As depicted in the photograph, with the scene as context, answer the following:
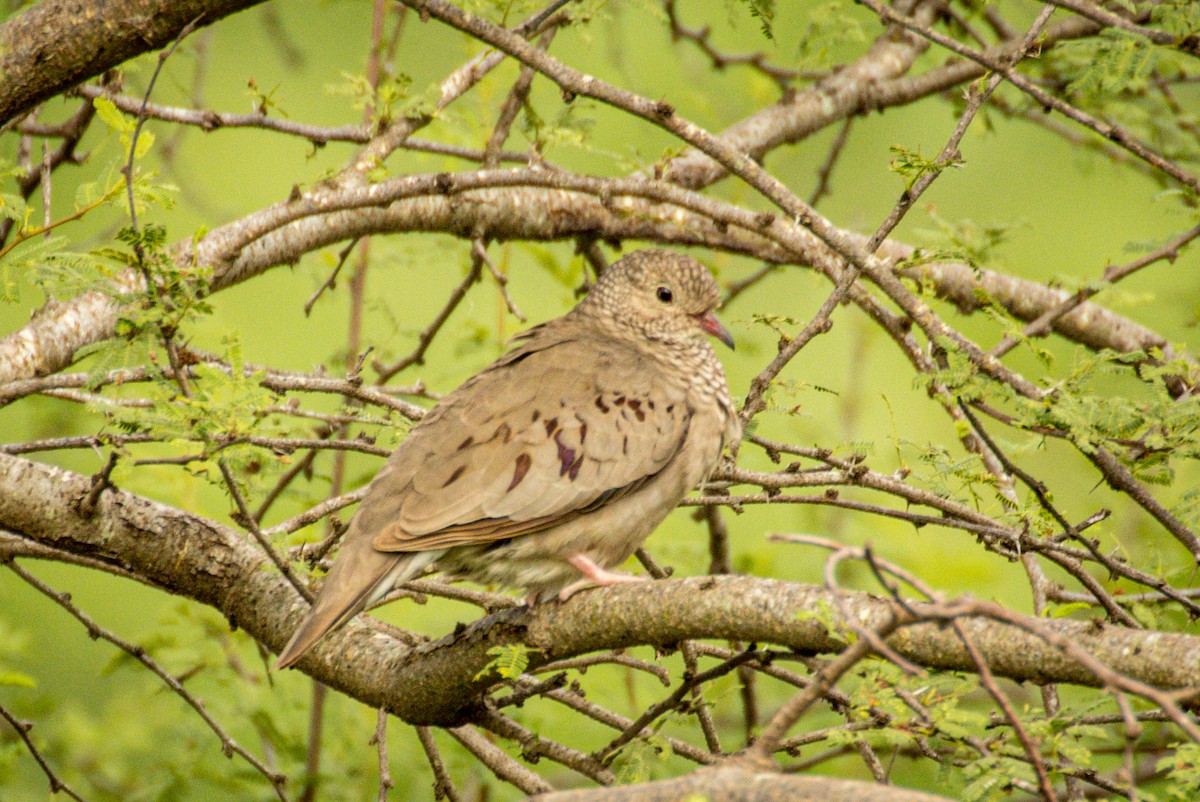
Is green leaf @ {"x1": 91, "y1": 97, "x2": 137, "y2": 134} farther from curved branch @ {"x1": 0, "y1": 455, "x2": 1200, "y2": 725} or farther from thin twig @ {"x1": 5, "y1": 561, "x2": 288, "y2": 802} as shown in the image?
thin twig @ {"x1": 5, "y1": 561, "x2": 288, "y2": 802}

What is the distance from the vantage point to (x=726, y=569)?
446cm

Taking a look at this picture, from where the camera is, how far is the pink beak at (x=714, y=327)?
420 centimetres

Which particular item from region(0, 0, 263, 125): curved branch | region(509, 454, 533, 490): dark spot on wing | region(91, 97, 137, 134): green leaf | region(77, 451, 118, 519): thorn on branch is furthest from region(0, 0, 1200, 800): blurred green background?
region(509, 454, 533, 490): dark spot on wing

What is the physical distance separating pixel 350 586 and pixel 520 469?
1.96ft

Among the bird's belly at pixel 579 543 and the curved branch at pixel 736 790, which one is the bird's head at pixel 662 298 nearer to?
the bird's belly at pixel 579 543

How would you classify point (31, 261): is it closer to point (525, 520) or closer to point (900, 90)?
point (525, 520)

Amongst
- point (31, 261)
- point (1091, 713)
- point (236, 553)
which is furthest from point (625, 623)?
point (31, 261)

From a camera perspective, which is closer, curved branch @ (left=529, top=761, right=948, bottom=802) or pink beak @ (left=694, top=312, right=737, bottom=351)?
curved branch @ (left=529, top=761, right=948, bottom=802)

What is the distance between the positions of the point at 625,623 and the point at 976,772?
76 cm

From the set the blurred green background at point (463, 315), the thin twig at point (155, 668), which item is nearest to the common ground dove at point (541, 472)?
the blurred green background at point (463, 315)

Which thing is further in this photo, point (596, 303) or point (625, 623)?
point (596, 303)

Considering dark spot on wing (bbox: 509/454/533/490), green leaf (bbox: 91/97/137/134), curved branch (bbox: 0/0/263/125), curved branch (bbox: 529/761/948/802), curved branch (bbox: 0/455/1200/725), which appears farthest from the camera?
dark spot on wing (bbox: 509/454/533/490)

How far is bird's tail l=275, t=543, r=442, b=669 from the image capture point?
2881 mm

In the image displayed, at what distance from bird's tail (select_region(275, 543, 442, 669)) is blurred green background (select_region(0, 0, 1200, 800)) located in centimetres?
66
